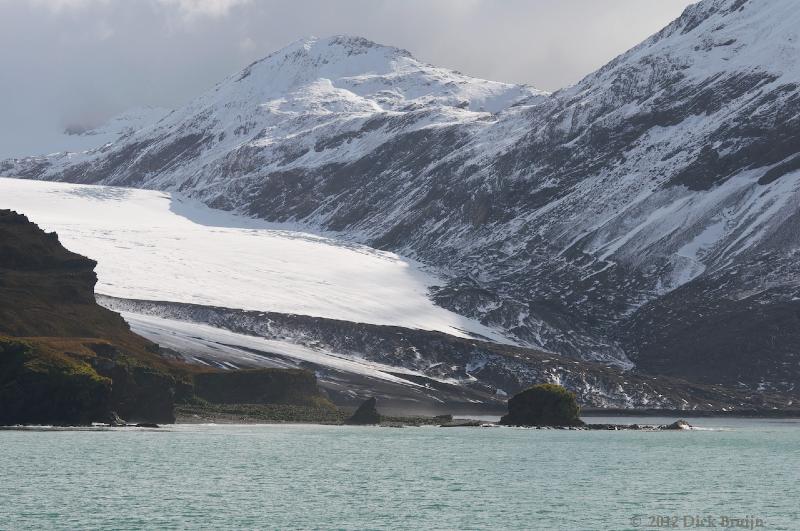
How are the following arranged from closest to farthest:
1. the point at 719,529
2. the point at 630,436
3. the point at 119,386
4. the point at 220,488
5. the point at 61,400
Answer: the point at 719,529 → the point at 220,488 → the point at 61,400 → the point at 119,386 → the point at 630,436

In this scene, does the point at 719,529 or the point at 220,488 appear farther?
the point at 220,488

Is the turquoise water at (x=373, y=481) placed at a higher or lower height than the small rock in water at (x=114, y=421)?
lower

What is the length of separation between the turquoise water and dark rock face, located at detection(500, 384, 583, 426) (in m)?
31.8

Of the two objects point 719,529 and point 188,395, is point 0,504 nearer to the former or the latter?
point 719,529

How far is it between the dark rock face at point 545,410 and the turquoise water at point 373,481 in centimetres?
3181

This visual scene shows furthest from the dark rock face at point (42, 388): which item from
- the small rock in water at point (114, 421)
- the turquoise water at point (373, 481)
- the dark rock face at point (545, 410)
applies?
the dark rock face at point (545, 410)

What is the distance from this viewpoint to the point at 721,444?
161 metres

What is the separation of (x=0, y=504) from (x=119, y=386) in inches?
2745

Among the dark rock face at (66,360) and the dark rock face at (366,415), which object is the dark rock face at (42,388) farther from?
the dark rock face at (366,415)

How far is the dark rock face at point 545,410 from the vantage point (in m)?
191

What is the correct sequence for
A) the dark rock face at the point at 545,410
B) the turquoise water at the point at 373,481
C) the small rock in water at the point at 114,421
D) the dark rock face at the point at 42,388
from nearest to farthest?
the turquoise water at the point at 373,481 < the dark rock face at the point at 42,388 < the small rock in water at the point at 114,421 < the dark rock face at the point at 545,410

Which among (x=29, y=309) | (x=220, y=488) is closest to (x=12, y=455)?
(x=220, y=488)

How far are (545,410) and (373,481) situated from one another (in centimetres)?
8725

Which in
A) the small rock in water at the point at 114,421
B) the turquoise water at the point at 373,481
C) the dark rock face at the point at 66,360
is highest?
the dark rock face at the point at 66,360
